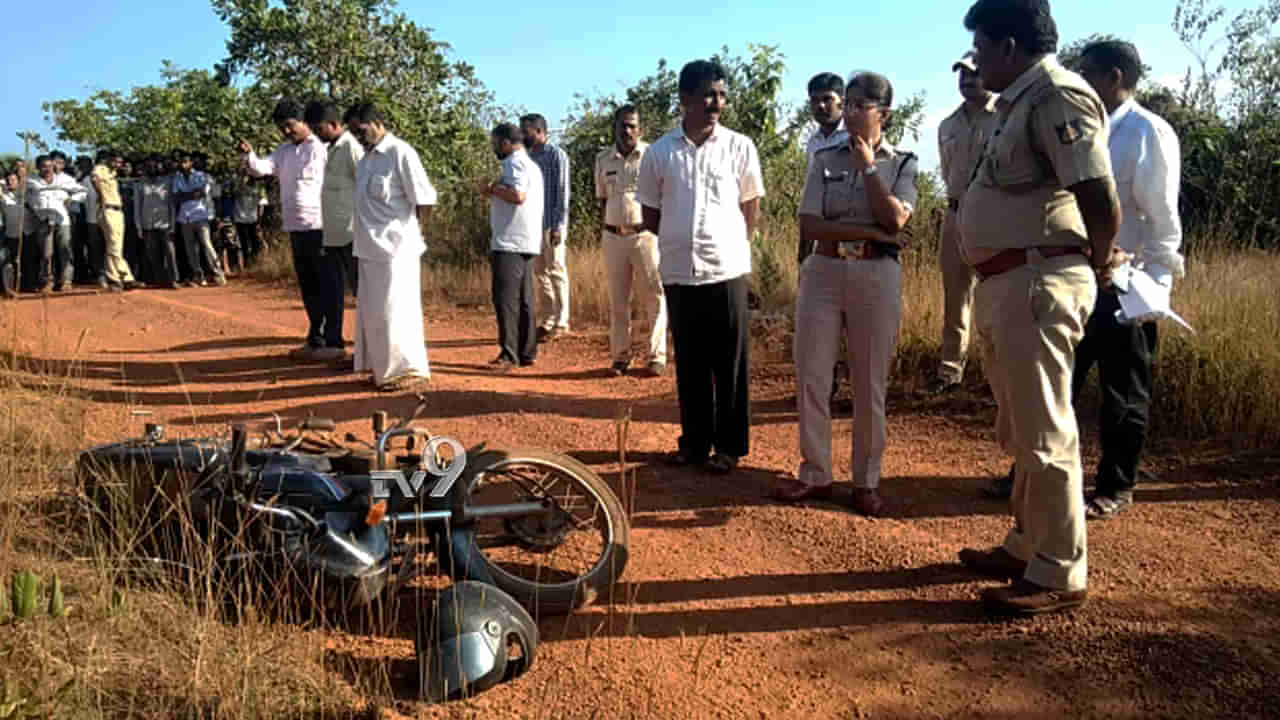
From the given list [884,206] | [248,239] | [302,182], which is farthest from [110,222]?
[884,206]

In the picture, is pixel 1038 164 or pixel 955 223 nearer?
Answer: pixel 1038 164

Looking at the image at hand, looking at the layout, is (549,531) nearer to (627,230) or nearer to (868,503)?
(868,503)

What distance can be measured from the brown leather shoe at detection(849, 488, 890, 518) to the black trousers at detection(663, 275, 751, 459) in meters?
0.76

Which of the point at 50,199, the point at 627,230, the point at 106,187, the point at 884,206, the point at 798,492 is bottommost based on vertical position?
the point at 798,492

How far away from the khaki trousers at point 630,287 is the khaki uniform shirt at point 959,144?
2.46m

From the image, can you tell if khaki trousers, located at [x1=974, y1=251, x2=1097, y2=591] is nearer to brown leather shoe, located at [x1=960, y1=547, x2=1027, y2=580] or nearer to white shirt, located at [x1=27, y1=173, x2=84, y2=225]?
brown leather shoe, located at [x1=960, y1=547, x2=1027, y2=580]

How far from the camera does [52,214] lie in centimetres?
1336

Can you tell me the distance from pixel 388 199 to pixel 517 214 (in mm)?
1181

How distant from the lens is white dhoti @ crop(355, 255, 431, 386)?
6883 mm

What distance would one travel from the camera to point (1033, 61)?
3316 mm

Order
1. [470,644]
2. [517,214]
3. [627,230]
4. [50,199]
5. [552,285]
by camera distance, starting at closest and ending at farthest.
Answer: [470,644] → [517,214] → [627,230] → [552,285] → [50,199]

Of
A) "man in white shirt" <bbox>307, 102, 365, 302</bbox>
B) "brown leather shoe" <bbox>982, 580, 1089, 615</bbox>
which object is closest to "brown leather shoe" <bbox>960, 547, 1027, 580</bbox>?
"brown leather shoe" <bbox>982, 580, 1089, 615</bbox>

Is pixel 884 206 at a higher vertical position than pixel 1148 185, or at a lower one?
lower

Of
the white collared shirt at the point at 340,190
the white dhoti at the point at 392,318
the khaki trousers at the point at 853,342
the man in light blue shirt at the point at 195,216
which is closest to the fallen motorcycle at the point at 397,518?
the khaki trousers at the point at 853,342
